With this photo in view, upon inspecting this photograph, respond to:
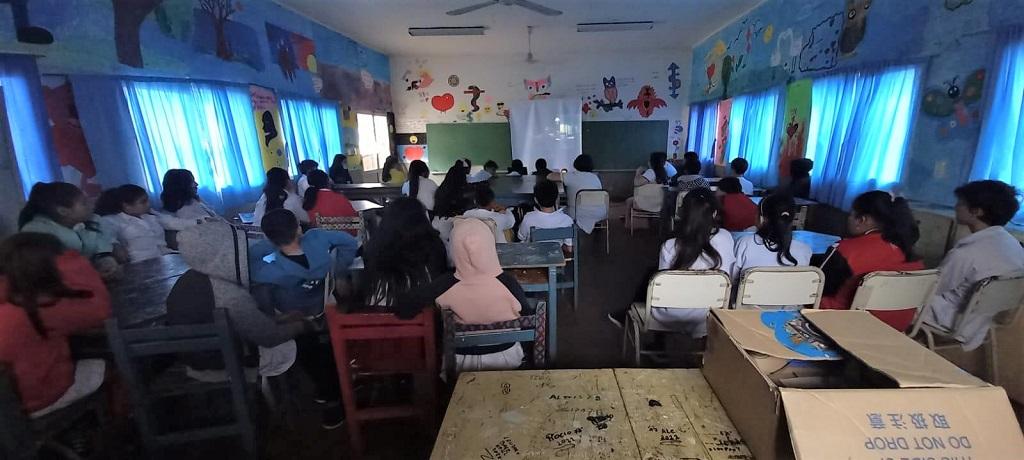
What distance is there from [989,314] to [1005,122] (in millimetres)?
1539

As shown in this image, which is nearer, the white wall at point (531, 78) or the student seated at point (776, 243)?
the student seated at point (776, 243)

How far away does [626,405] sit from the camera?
977 mm

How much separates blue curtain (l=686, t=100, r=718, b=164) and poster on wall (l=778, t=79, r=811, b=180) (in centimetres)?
243

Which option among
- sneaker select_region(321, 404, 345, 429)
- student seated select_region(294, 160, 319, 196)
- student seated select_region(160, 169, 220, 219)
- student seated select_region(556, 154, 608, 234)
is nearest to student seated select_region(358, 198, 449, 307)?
sneaker select_region(321, 404, 345, 429)

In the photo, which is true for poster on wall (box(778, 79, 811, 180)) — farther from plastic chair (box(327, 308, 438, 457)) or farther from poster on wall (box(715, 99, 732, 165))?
plastic chair (box(327, 308, 438, 457))

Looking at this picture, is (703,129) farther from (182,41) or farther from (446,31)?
(182,41)

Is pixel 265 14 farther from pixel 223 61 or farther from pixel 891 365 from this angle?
pixel 891 365

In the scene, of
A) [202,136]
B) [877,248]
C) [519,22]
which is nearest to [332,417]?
[877,248]

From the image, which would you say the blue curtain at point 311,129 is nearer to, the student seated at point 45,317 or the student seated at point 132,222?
the student seated at point 132,222

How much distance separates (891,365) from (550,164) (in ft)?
26.9

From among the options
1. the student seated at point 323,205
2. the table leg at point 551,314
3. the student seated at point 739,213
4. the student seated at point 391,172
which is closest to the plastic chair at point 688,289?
the table leg at point 551,314

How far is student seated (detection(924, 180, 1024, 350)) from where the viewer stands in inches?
76.9

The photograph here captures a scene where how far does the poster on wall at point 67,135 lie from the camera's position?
2857mm

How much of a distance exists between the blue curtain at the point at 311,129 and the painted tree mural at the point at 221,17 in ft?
3.08
